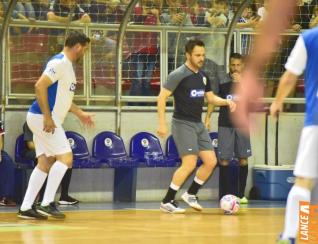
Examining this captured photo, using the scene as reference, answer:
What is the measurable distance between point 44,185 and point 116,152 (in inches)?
58.1

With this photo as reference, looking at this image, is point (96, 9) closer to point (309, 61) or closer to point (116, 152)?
point (116, 152)

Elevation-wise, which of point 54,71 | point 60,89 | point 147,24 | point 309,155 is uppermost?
point 147,24

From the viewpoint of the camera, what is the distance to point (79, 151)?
1379cm

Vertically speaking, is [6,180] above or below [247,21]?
below

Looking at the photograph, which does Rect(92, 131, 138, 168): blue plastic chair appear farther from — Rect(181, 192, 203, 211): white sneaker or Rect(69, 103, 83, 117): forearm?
Rect(69, 103, 83, 117): forearm

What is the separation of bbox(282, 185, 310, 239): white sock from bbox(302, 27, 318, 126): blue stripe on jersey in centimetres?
51

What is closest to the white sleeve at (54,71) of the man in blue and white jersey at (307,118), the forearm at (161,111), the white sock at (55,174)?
the white sock at (55,174)

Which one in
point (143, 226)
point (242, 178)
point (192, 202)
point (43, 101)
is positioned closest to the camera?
point (143, 226)

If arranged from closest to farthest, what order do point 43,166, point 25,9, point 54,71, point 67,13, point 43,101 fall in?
point 43,101
point 54,71
point 43,166
point 25,9
point 67,13

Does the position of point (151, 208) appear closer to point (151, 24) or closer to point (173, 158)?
point (173, 158)

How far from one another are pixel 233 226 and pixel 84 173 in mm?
4872

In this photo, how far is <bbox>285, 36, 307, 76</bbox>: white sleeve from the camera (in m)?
6.25

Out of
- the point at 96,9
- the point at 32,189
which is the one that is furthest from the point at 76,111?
the point at 96,9

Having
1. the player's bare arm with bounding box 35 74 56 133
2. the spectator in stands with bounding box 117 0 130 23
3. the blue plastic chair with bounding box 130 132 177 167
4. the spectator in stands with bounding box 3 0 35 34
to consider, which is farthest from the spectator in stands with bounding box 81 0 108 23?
the player's bare arm with bounding box 35 74 56 133
